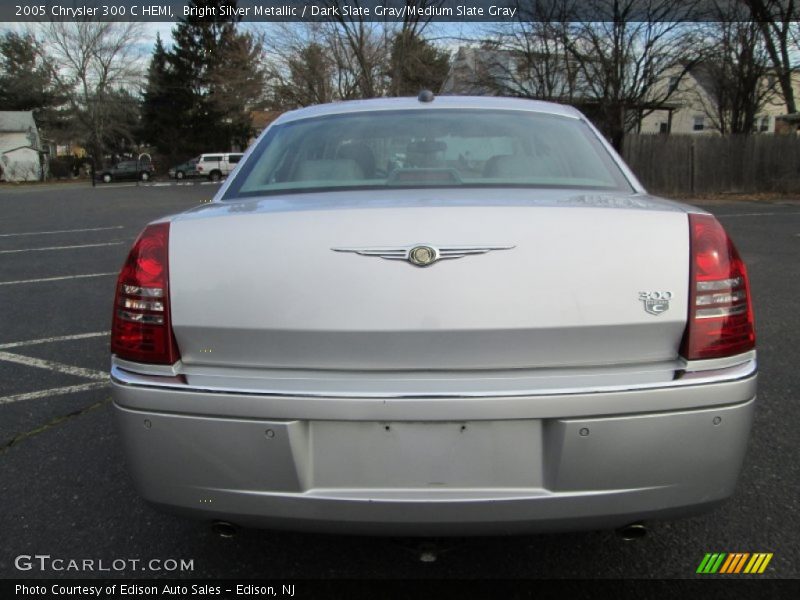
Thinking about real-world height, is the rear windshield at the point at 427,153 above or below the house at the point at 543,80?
below

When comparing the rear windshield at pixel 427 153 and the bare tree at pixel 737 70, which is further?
the bare tree at pixel 737 70

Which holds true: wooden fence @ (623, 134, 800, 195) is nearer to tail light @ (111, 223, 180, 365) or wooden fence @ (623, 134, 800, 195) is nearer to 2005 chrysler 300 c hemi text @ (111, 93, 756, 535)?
2005 chrysler 300 c hemi text @ (111, 93, 756, 535)

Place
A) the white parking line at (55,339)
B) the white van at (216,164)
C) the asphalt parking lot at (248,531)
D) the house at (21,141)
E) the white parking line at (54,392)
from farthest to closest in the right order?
1. the house at (21,141)
2. the white van at (216,164)
3. the white parking line at (55,339)
4. the white parking line at (54,392)
5. the asphalt parking lot at (248,531)

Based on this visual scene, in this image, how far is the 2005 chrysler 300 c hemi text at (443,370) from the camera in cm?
169

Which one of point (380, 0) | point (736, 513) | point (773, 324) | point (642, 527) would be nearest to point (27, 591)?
point (642, 527)

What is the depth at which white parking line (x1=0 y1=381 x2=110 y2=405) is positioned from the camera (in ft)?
12.6

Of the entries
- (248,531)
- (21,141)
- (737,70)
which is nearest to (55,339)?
(248,531)

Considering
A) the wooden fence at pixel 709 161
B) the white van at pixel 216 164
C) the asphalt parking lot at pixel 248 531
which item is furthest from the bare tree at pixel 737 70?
the white van at pixel 216 164

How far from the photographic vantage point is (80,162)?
5506 centimetres

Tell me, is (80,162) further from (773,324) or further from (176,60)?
(773,324)

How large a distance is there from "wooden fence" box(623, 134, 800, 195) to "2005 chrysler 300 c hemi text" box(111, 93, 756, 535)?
21927mm

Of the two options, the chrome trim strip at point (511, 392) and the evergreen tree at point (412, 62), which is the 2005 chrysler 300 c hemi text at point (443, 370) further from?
the evergreen tree at point (412, 62)

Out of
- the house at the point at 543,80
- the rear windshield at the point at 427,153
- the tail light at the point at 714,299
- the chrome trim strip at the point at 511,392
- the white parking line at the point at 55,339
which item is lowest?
the white parking line at the point at 55,339

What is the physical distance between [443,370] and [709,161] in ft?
77.1
